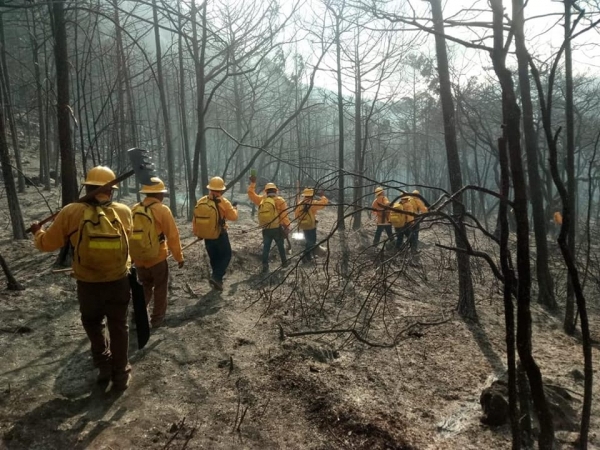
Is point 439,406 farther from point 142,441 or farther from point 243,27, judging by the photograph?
point 243,27

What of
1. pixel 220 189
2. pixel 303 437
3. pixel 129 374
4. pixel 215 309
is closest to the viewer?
pixel 303 437

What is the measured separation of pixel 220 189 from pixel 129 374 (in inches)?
149

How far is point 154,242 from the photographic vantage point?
207 inches

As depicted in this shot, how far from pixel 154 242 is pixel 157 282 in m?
0.60

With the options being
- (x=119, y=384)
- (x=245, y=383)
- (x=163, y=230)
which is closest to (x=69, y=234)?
(x=119, y=384)

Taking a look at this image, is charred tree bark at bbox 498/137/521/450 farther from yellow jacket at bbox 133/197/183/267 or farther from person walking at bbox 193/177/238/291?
person walking at bbox 193/177/238/291

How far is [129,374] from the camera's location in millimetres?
4047

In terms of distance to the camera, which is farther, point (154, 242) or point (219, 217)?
point (219, 217)

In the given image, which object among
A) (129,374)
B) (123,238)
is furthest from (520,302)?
(129,374)

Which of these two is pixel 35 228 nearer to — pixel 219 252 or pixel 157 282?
pixel 157 282

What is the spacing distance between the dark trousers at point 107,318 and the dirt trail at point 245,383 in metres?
0.27

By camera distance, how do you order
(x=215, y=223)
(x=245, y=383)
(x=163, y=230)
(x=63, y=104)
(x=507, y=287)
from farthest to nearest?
(x=215, y=223), (x=63, y=104), (x=163, y=230), (x=245, y=383), (x=507, y=287)

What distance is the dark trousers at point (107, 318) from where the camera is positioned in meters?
3.77

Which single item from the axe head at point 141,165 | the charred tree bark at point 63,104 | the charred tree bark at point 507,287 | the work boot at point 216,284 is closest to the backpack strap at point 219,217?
the work boot at point 216,284
